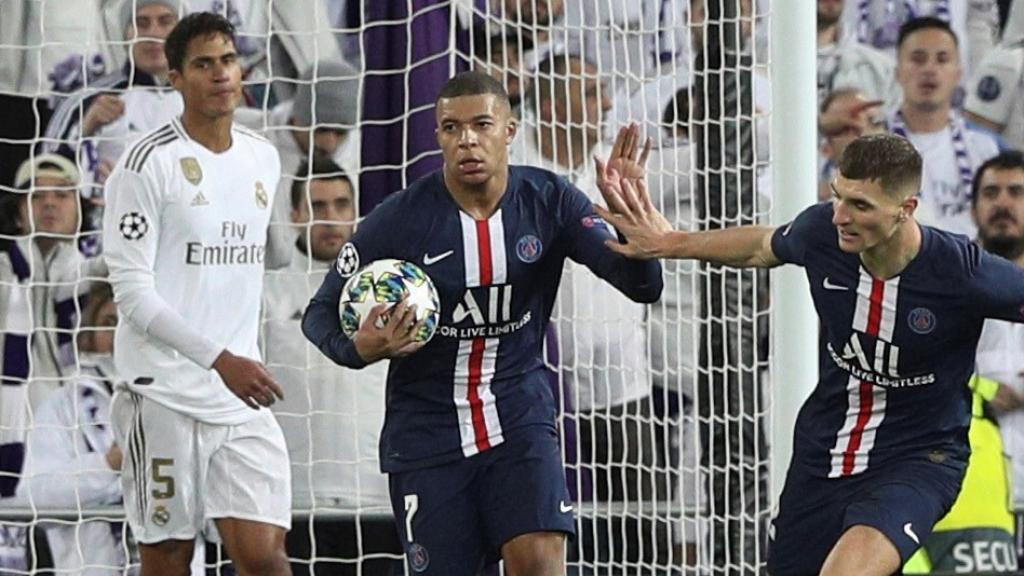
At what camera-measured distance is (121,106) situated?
7.17 meters

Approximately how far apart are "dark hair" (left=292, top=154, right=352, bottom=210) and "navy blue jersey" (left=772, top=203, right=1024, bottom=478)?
2.45 metres

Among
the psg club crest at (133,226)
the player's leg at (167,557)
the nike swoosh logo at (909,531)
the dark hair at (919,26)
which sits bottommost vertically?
the player's leg at (167,557)

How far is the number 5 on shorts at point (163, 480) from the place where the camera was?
576cm

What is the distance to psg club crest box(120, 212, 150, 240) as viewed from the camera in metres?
5.67

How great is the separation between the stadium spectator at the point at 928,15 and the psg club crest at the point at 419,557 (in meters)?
3.46

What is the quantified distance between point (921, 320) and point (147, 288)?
222 cm

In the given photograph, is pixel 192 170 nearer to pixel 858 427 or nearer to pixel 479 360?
pixel 479 360

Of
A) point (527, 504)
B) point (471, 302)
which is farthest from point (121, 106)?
point (527, 504)

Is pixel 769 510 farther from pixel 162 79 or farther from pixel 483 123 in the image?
pixel 162 79

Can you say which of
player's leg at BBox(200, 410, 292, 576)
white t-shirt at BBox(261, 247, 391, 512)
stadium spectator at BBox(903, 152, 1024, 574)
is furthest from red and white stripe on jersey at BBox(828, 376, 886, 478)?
white t-shirt at BBox(261, 247, 391, 512)

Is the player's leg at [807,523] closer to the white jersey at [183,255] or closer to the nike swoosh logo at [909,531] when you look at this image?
the nike swoosh logo at [909,531]

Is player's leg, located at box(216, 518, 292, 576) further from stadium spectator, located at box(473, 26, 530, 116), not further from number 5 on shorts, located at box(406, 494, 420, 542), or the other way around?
stadium spectator, located at box(473, 26, 530, 116)

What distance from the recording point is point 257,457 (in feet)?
19.0

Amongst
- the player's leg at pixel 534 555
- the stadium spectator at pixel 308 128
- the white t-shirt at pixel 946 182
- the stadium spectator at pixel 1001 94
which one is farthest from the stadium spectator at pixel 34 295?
the stadium spectator at pixel 1001 94
